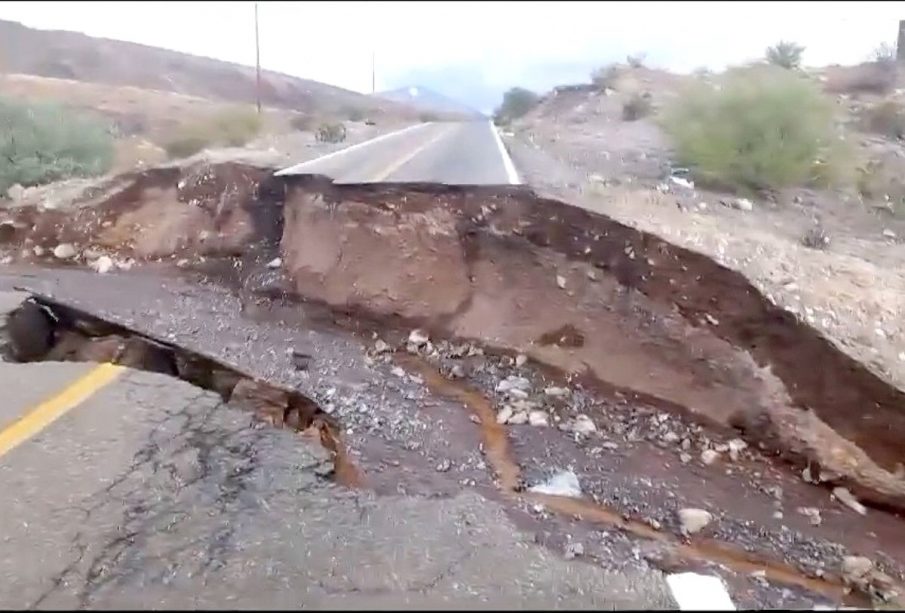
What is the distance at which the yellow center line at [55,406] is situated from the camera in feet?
15.8

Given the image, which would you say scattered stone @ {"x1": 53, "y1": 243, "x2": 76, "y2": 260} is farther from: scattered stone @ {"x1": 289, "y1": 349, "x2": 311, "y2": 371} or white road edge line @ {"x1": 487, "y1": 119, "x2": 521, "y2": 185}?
white road edge line @ {"x1": 487, "y1": 119, "x2": 521, "y2": 185}

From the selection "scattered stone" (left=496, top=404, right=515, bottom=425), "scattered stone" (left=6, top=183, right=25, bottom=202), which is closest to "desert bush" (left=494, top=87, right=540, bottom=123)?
"scattered stone" (left=6, top=183, right=25, bottom=202)

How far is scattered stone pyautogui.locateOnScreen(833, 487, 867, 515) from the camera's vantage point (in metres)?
6.18

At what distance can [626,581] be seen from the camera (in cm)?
342

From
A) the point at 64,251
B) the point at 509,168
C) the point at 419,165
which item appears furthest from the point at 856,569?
the point at 64,251

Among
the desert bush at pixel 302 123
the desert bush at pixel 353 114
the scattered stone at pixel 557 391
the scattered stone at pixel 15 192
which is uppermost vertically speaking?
the scattered stone at pixel 15 192

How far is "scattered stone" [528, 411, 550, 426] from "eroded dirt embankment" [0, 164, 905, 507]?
2.68 feet

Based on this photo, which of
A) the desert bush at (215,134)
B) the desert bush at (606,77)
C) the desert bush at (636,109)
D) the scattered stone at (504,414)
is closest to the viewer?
the scattered stone at (504,414)

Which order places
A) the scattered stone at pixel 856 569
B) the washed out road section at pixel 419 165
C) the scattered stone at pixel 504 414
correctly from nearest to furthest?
the scattered stone at pixel 856 569
the scattered stone at pixel 504 414
the washed out road section at pixel 419 165

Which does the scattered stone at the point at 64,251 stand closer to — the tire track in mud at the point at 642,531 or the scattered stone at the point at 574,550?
the tire track in mud at the point at 642,531

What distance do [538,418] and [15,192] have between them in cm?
948

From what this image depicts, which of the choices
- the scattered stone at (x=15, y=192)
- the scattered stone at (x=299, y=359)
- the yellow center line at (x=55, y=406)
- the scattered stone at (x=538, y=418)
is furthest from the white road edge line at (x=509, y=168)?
the scattered stone at (x=15, y=192)

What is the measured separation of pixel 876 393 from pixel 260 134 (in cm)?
2000

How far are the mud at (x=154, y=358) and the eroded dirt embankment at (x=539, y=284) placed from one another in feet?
8.86
